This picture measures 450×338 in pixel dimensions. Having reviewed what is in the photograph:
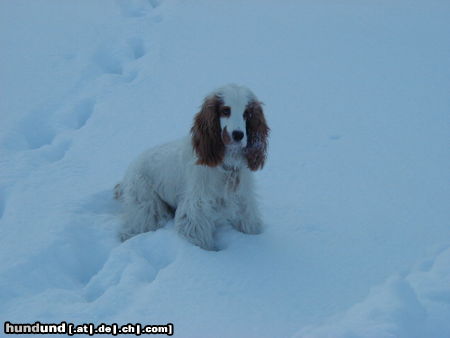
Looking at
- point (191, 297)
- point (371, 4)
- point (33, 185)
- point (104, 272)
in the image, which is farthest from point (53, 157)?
point (371, 4)

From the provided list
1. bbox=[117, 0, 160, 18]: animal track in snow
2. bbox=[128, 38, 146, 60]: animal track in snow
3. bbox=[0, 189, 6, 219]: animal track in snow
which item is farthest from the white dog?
bbox=[117, 0, 160, 18]: animal track in snow

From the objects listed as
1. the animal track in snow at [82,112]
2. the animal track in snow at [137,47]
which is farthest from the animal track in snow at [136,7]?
the animal track in snow at [82,112]

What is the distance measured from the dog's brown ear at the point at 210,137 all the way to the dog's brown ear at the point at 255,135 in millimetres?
219

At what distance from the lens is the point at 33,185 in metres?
4.40

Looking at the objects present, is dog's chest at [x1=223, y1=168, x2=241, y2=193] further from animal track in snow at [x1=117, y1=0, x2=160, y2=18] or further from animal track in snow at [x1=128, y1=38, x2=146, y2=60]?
animal track in snow at [x1=117, y1=0, x2=160, y2=18]

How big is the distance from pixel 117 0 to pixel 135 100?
11.6ft

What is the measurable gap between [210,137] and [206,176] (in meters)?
0.36

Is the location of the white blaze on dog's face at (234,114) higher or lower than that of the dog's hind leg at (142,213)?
higher

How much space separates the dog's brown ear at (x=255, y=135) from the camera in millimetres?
3439

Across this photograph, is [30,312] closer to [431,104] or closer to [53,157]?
[53,157]

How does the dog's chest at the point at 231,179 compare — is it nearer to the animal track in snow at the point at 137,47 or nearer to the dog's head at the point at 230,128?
the dog's head at the point at 230,128

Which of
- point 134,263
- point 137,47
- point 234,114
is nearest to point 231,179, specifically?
point 234,114

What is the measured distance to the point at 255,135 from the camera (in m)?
3.48

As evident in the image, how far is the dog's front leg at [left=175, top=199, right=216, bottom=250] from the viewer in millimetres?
3582
